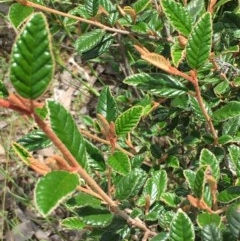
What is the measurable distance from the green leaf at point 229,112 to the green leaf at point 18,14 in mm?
637

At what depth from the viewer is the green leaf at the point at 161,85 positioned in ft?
4.65

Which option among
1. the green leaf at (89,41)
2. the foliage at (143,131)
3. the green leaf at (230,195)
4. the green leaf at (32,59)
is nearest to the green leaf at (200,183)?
the foliage at (143,131)

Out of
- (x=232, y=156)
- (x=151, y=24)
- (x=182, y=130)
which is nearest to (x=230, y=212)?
(x=232, y=156)

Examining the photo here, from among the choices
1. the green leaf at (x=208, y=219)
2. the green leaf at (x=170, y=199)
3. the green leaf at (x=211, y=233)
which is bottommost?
the green leaf at (x=170, y=199)

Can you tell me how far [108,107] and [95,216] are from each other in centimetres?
35

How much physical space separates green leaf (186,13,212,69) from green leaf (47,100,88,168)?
46cm

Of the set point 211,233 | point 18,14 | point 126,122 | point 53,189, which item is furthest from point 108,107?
point 53,189

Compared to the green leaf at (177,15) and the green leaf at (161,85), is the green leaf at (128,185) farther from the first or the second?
the green leaf at (177,15)

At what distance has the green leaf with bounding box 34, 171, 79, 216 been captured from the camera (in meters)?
0.82

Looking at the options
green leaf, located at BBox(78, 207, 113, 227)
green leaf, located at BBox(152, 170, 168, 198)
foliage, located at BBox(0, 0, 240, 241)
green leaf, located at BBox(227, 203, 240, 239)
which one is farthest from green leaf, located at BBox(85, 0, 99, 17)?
green leaf, located at BBox(227, 203, 240, 239)

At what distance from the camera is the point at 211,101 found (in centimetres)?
171

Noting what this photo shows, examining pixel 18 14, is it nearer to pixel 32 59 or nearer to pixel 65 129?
pixel 65 129

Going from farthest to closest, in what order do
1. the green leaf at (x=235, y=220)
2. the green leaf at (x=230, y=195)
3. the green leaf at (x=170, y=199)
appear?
the green leaf at (x=170, y=199)
the green leaf at (x=230, y=195)
the green leaf at (x=235, y=220)

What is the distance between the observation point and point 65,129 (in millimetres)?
929
